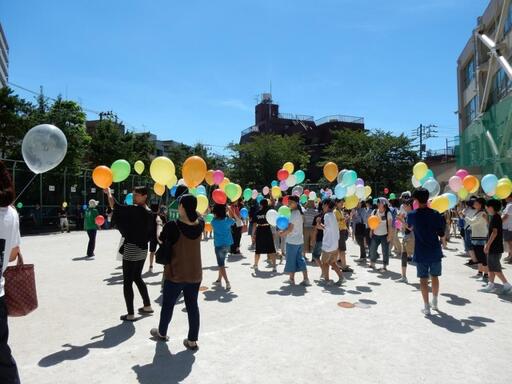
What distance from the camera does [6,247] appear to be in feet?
9.37

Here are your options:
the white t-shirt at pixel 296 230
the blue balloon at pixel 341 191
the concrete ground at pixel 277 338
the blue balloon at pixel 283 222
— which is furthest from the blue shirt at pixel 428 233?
the blue balloon at pixel 341 191

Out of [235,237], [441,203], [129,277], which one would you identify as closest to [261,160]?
[235,237]

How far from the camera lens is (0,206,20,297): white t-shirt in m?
2.76

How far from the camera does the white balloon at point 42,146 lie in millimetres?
4512

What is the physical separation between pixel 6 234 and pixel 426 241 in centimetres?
534

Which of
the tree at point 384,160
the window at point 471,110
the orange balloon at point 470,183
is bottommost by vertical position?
the orange balloon at point 470,183

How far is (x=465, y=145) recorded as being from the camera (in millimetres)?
21188

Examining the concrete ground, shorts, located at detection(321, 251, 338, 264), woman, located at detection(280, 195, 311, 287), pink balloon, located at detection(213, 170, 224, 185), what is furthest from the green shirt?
shorts, located at detection(321, 251, 338, 264)

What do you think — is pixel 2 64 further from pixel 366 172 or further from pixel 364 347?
pixel 364 347

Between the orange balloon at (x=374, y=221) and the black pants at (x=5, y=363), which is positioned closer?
the black pants at (x=5, y=363)

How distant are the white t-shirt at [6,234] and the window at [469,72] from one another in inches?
1247

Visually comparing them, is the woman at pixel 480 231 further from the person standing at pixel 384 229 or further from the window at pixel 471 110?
the window at pixel 471 110

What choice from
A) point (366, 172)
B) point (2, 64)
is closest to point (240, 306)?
point (366, 172)

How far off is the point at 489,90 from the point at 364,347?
23.8 m
